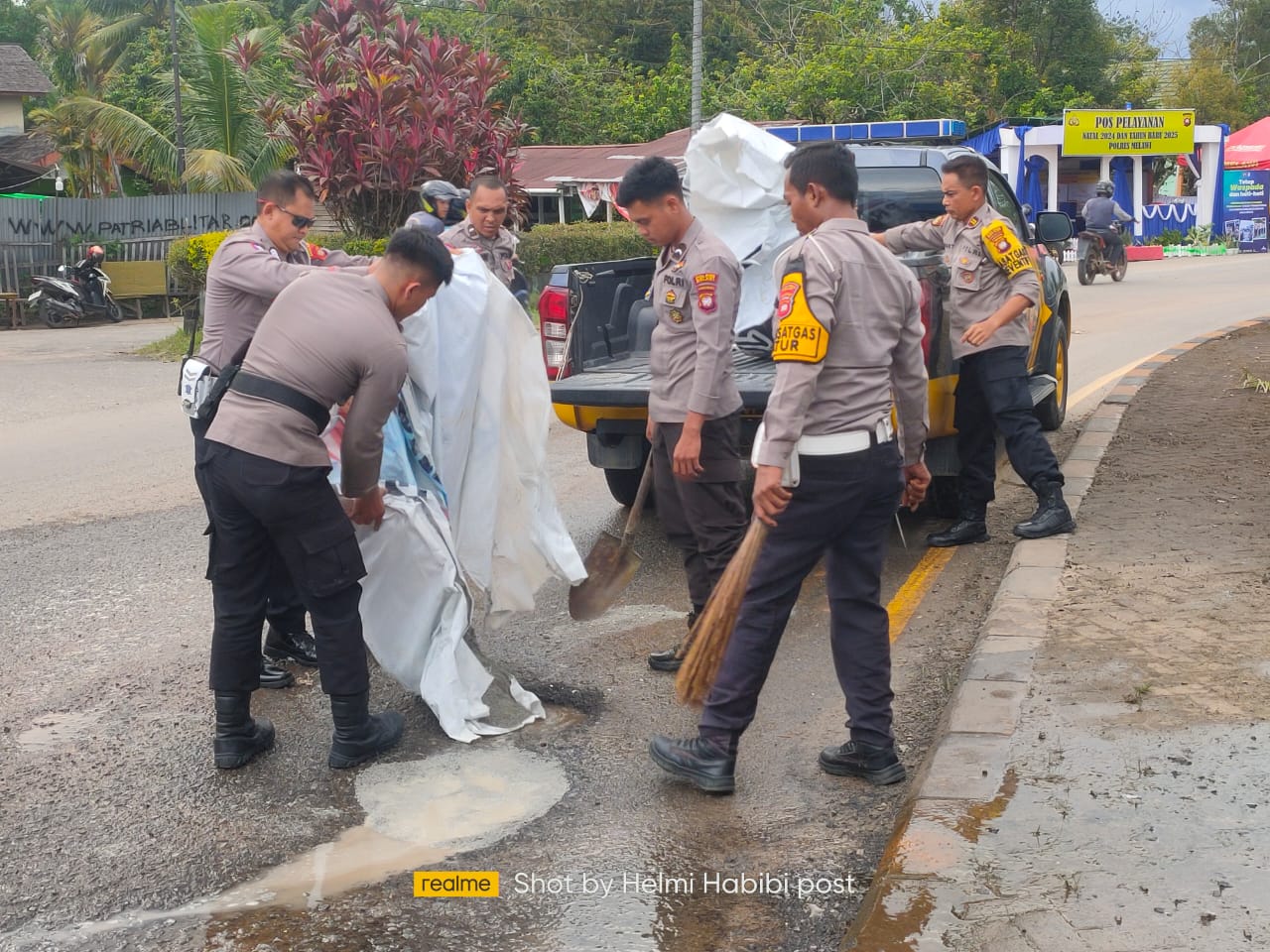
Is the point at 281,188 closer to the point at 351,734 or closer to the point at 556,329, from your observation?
the point at 351,734

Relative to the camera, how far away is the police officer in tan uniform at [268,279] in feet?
15.8

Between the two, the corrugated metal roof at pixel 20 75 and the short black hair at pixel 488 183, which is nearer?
the short black hair at pixel 488 183

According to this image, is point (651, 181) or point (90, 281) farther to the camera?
point (90, 281)

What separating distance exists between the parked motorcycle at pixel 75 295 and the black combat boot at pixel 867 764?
19277 millimetres

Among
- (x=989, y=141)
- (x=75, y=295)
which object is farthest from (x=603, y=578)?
(x=989, y=141)

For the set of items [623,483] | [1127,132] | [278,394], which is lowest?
[623,483]

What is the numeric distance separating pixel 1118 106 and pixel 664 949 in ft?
133

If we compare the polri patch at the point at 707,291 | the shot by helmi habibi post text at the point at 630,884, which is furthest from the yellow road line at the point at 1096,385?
the shot by helmi habibi post text at the point at 630,884

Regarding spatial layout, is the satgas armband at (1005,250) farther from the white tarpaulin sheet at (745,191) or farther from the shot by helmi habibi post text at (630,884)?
the shot by helmi habibi post text at (630,884)

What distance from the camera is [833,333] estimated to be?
4055 mm

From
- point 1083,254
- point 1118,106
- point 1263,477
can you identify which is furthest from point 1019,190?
point 1263,477

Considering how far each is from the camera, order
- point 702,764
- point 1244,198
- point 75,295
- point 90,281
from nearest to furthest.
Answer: point 702,764 < point 75,295 < point 90,281 < point 1244,198

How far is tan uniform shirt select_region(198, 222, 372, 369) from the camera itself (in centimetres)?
480

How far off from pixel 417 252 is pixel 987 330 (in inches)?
127
